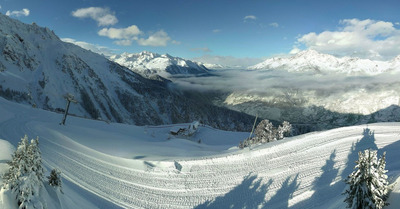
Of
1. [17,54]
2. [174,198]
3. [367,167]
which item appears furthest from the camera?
[17,54]

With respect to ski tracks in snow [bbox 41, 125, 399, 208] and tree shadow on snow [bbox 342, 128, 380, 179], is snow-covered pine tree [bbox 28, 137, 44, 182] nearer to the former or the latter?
ski tracks in snow [bbox 41, 125, 399, 208]

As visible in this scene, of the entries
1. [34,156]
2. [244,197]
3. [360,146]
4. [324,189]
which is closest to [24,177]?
[34,156]

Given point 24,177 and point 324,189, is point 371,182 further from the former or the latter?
point 24,177

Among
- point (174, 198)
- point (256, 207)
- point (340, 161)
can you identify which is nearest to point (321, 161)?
point (340, 161)

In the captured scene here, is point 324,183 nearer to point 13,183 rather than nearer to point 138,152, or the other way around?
point 13,183

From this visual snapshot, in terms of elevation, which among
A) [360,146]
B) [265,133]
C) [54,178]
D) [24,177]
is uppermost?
[360,146]

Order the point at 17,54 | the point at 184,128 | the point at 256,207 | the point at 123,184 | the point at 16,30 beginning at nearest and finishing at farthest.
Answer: the point at 256,207, the point at 123,184, the point at 184,128, the point at 17,54, the point at 16,30

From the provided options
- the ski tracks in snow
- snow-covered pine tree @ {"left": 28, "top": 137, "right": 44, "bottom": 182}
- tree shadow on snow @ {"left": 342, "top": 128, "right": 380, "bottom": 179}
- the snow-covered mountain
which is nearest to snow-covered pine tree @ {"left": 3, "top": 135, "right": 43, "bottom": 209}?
snow-covered pine tree @ {"left": 28, "top": 137, "right": 44, "bottom": 182}
